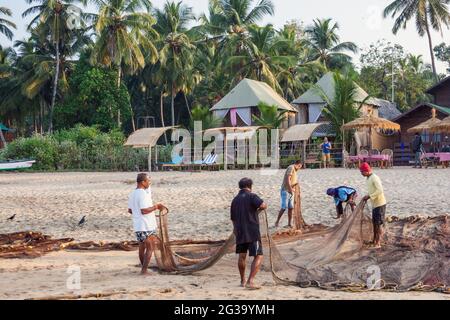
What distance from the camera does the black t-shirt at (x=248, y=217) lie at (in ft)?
24.1

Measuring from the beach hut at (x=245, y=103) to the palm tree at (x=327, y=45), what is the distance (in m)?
13.7

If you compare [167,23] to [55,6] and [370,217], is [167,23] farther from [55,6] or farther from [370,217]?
[370,217]

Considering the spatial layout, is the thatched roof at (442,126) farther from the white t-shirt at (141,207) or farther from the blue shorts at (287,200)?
the white t-shirt at (141,207)

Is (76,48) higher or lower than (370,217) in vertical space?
higher

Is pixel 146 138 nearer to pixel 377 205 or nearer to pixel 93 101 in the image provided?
pixel 93 101

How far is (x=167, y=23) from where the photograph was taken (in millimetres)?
47688

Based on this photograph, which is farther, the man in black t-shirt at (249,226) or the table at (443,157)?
the table at (443,157)

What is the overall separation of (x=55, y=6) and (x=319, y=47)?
868 inches

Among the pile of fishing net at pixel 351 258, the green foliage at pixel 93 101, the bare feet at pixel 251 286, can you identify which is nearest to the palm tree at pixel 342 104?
the green foliage at pixel 93 101

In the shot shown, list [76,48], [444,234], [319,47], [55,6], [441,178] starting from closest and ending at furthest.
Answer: [444,234] → [441,178] → [55,6] → [76,48] → [319,47]
